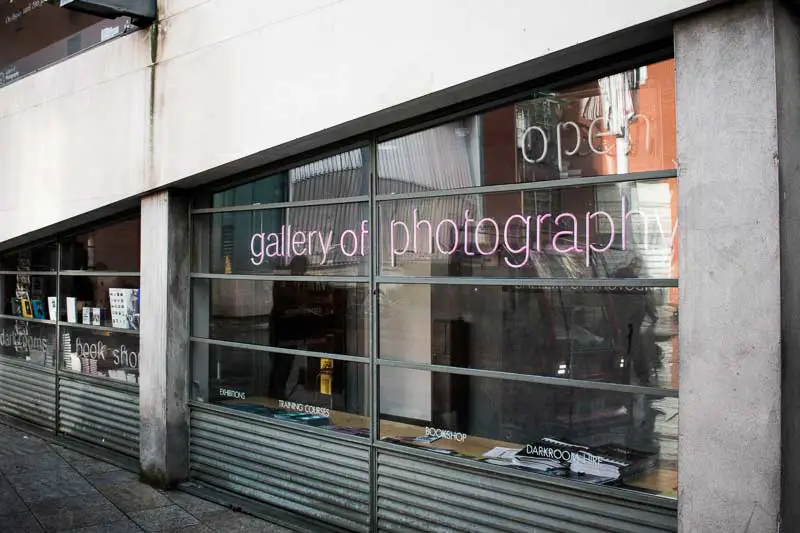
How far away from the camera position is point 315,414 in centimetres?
655

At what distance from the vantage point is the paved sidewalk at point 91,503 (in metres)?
6.39

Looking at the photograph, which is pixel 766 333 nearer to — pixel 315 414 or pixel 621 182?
pixel 621 182

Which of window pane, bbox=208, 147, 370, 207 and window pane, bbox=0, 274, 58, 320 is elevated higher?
window pane, bbox=208, 147, 370, 207

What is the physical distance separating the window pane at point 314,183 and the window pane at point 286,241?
109 millimetres

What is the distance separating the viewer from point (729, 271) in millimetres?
3832

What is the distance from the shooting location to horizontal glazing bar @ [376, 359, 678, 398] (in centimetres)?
448

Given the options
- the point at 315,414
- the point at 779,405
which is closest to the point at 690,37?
the point at 779,405

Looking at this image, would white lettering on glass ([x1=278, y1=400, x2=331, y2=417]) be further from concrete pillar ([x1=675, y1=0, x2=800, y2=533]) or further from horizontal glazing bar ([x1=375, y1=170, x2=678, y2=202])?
concrete pillar ([x1=675, y1=0, x2=800, y2=533])

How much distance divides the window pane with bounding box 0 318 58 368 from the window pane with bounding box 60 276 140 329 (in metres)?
0.49

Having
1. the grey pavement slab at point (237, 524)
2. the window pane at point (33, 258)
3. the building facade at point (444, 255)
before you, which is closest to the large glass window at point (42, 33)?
the building facade at point (444, 255)

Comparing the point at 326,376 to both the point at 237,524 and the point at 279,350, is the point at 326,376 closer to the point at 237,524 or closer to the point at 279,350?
the point at 279,350

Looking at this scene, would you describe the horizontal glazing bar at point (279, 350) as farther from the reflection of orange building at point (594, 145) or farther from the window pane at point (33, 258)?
the window pane at point (33, 258)

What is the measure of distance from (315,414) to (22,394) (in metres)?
5.73

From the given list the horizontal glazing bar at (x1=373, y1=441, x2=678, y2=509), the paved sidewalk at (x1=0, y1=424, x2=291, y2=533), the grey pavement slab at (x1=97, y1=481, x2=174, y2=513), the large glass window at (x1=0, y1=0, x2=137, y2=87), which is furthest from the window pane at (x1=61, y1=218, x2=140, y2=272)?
the horizontal glazing bar at (x1=373, y1=441, x2=678, y2=509)
